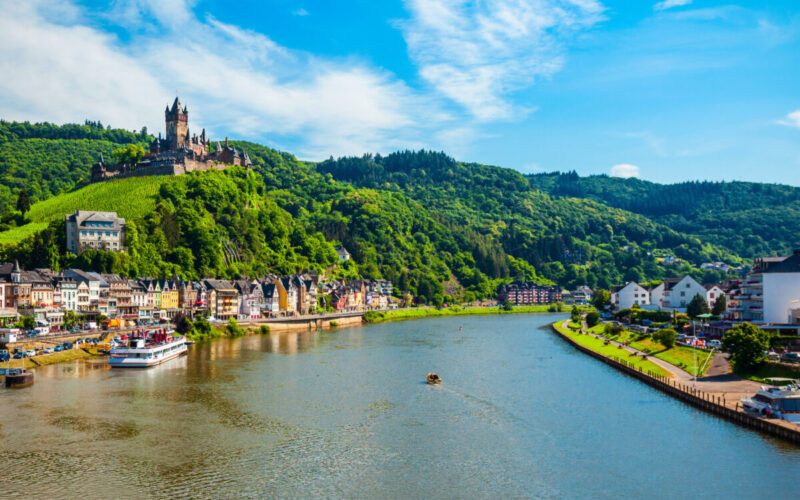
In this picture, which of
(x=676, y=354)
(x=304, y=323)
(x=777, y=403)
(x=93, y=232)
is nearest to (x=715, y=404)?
(x=777, y=403)

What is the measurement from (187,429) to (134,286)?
62.8 m

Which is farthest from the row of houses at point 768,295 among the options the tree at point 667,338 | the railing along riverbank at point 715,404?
the railing along riverbank at point 715,404

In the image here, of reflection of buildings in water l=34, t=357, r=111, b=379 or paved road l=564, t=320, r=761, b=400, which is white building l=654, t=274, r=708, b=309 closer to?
paved road l=564, t=320, r=761, b=400

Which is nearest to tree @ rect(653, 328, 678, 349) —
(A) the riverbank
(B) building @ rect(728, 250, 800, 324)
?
(B) building @ rect(728, 250, 800, 324)

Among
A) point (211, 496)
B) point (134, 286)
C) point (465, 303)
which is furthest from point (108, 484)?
point (465, 303)

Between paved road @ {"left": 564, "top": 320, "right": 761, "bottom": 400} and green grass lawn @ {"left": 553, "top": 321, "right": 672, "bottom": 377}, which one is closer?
paved road @ {"left": 564, "top": 320, "right": 761, "bottom": 400}

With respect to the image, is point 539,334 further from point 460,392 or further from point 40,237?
point 40,237

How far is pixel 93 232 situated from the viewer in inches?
4267

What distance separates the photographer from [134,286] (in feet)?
322

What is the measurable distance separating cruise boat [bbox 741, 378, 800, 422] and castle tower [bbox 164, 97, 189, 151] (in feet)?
462

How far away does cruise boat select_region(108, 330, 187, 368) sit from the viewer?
65812mm

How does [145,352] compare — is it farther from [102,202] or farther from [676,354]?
[102,202]

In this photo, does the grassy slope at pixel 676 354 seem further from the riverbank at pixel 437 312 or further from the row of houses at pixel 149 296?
the riverbank at pixel 437 312

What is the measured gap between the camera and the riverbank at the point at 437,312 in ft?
451
